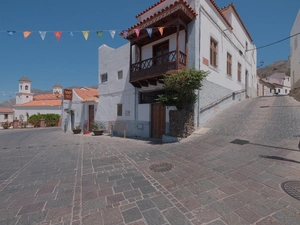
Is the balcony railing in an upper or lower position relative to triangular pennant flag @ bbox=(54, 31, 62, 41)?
lower

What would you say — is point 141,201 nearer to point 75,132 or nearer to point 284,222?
point 284,222

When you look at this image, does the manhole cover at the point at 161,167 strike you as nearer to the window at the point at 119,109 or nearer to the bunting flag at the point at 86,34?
the bunting flag at the point at 86,34

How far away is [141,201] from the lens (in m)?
2.63

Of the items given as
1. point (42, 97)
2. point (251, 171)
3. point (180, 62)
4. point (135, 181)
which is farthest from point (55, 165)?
point (42, 97)

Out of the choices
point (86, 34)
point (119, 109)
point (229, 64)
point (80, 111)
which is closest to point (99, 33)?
point (86, 34)

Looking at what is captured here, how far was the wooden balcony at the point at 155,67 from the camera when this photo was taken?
790 cm

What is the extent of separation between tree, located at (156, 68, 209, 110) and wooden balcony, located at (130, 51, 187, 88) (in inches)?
35.0

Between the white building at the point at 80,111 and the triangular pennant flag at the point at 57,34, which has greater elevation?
the triangular pennant flag at the point at 57,34

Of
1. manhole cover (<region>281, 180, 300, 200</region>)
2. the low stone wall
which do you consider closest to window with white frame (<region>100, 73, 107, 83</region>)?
the low stone wall

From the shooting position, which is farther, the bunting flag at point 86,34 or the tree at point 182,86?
the bunting flag at point 86,34

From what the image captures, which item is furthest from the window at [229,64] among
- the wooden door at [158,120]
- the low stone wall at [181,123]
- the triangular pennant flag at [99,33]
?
the triangular pennant flag at [99,33]

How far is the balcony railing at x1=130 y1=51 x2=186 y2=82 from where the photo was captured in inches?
311

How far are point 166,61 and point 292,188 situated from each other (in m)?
7.79

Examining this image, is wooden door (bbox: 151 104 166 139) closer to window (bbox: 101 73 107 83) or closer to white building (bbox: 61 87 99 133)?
window (bbox: 101 73 107 83)
